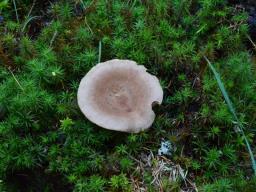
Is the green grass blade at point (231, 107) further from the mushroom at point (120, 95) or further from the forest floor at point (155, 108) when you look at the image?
the mushroom at point (120, 95)

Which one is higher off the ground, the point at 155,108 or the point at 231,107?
the point at 231,107

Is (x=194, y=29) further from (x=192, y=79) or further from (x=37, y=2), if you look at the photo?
(x=37, y=2)

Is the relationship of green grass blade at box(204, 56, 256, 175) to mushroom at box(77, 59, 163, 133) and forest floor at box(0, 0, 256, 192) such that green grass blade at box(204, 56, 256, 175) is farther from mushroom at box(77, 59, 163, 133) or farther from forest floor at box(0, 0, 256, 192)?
mushroom at box(77, 59, 163, 133)

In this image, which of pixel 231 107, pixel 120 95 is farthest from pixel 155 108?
pixel 231 107

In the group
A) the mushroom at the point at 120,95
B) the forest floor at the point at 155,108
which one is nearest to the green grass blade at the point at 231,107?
the forest floor at the point at 155,108

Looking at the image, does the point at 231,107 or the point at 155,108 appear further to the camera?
the point at 155,108

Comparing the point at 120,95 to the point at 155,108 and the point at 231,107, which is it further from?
the point at 231,107

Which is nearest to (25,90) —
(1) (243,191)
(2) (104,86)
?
(2) (104,86)

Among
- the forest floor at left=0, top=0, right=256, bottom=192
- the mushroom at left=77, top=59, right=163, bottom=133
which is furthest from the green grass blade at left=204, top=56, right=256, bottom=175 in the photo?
the mushroom at left=77, top=59, right=163, bottom=133
